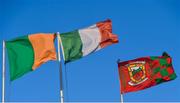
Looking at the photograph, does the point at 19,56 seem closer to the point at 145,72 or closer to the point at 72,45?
the point at 72,45

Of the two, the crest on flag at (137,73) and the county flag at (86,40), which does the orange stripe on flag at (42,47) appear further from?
the crest on flag at (137,73)

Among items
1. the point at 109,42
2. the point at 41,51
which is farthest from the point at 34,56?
the point at 109,42

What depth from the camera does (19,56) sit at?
3806 cm

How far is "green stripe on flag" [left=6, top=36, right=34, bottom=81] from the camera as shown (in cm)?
3731

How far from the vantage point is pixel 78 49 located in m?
38.3

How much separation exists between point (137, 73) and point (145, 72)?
2.14 feet

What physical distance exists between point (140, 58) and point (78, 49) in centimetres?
744

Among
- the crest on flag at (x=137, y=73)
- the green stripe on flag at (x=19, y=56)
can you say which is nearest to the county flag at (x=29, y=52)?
the green stripe on flag at (x=19, y=56)

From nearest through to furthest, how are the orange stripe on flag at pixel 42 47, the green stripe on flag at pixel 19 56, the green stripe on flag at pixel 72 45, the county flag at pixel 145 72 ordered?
the green stripe on flag at pixel 19 56, the orange stripe on flag at pixel 42 47, the green stripe on flag at pixel 72 45, the county flag at pixel 145 72

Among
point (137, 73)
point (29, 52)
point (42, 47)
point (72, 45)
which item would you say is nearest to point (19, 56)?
point (29, 52)

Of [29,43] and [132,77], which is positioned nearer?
[29,43]

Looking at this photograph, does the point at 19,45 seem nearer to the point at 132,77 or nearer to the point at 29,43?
the point at 29,43

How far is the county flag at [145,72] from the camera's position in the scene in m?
43.1

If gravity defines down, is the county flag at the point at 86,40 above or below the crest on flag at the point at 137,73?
above
